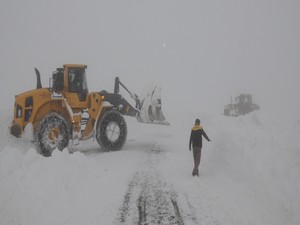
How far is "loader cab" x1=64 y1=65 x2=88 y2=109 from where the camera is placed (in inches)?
492

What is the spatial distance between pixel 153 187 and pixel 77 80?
598 cm

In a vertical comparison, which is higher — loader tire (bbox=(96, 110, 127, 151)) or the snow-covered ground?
loader tire (bbox=(96, 110, 127, 151))

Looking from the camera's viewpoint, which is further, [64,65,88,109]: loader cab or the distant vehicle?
the distant vehicle

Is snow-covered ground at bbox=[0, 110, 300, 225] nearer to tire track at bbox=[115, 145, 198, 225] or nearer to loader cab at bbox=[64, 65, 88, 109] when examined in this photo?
tire track at bbox=[115, 145, 198, 225]

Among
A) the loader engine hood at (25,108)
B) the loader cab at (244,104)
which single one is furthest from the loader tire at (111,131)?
the loader cab at (244,104)

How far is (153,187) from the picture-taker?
27.1ft

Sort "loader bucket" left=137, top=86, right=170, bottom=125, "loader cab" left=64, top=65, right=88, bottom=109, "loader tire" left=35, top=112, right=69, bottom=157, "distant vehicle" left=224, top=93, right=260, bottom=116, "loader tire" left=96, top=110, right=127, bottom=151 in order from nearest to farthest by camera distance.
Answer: "loader tire" left=35, top=112, right=69, bottom=157
"loader cab" left=64, top=65, right=88, bottom=109
"loader tire" left=96, top=110, right=127, bottom=151
"loader bucket" left=137, top=86, right=170, bottom=125
"distant vehicle" left=224, top=93, right=260, bottom=116

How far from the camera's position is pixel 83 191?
7.52 m

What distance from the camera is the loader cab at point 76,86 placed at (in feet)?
41.0

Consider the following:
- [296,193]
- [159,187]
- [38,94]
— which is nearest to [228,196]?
[159,187]

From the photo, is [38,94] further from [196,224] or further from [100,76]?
[100,76]

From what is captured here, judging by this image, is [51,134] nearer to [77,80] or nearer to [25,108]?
[25,108]

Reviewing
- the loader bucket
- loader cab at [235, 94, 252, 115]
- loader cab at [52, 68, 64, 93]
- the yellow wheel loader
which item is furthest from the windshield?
loader cab at [235, 94, 252, 115]

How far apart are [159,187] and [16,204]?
3.37 meters
